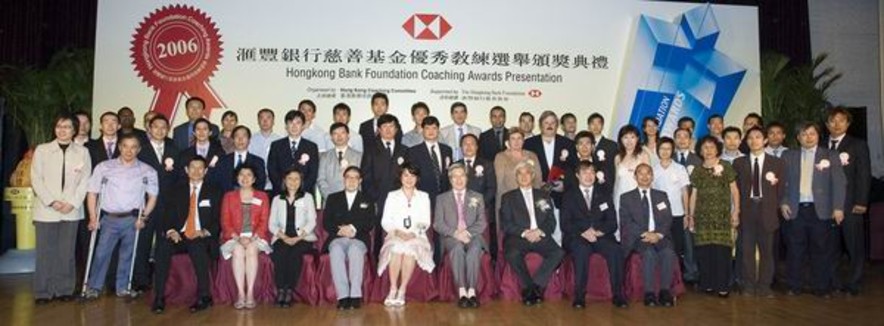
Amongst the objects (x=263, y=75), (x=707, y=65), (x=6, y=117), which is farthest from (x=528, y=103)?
(x=6, y=117)

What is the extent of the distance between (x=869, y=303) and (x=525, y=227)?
2356mm

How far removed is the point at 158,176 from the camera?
4797 mm

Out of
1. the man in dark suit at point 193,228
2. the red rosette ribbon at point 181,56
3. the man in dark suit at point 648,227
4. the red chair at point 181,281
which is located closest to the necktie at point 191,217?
the man in dark suit at point 193,228

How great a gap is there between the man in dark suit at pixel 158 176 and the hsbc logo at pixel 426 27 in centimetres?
260

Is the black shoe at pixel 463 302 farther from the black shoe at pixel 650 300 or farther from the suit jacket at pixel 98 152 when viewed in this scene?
the suit jacket at pixel 98 152

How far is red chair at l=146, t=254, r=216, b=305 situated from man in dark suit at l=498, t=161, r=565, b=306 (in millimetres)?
2058

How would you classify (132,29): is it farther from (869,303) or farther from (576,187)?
(869,303)

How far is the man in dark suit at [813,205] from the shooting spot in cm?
474

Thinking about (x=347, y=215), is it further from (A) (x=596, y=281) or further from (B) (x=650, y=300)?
(B) (x=650, y=300)

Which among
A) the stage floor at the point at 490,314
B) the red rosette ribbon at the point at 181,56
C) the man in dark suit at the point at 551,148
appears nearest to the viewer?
the stage floor at the point at 490,314

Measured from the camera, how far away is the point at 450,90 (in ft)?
21.6

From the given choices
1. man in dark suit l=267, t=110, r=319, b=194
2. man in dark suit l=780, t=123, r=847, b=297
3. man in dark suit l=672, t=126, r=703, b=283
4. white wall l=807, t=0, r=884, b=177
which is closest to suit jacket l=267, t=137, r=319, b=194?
man in dark suit l=267, t=110, r=319, b=194

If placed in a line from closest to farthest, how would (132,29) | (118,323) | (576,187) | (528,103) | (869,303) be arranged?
(118,323) → (869,303) → (576,187) → (132,29) → (528,103)

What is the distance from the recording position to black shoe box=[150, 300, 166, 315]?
4145 mm
